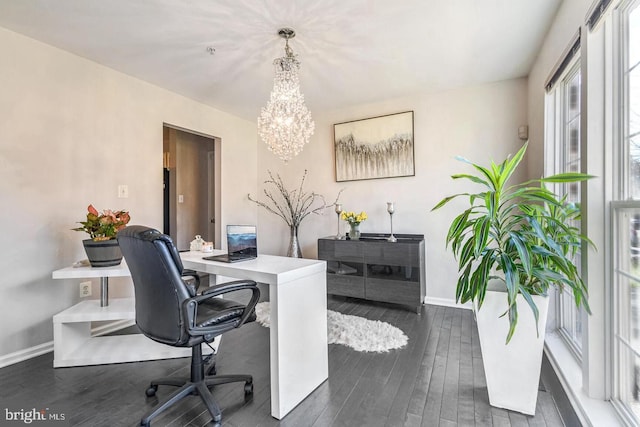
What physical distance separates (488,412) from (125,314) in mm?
2457

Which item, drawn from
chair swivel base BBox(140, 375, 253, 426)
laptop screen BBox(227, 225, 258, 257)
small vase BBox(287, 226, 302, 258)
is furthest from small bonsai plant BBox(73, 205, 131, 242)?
small vase BBox(287, 226, 302, 258)

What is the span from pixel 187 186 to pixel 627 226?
17.0ft

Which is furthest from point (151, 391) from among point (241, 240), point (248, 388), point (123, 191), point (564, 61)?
point (564, 61)

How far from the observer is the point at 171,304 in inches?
57.4

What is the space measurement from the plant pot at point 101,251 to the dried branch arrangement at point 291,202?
2238mm

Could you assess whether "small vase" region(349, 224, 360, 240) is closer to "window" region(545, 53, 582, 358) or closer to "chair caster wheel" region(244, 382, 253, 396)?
"window" region(545, 53, 582, 358)

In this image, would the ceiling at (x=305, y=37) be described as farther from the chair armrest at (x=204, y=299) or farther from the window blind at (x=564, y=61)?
the chair armrest at (x=204, y=299)

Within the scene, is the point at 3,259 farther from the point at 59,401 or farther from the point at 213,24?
the point at 213,24

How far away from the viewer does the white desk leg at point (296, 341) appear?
62.0 inches

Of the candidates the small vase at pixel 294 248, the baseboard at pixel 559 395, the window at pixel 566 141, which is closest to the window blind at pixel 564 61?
the window at pixel 566 141

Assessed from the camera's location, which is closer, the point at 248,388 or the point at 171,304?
the point at 171,304

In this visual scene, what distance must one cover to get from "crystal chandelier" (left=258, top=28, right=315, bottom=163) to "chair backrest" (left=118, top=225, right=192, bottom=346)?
1.41m

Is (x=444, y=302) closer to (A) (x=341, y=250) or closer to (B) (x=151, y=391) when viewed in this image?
(A) (x=341, y=250)

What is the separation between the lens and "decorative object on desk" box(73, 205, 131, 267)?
2.32m
